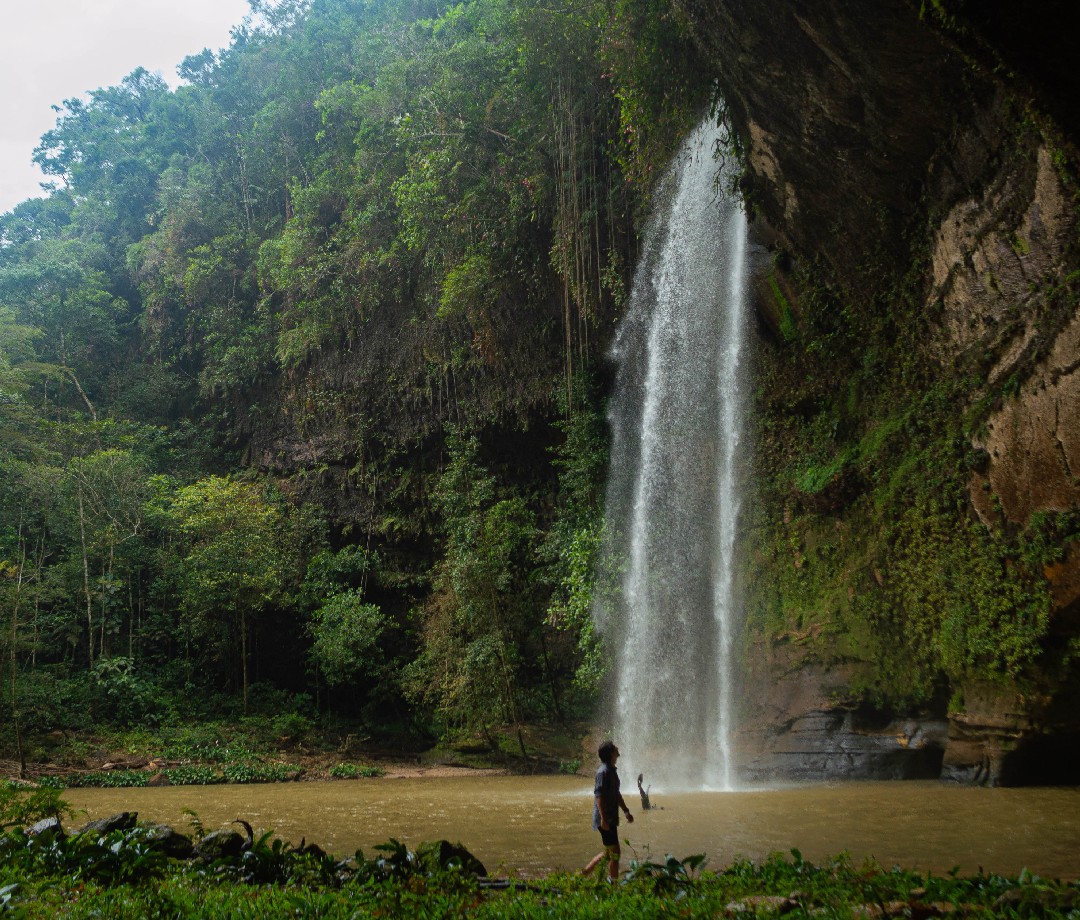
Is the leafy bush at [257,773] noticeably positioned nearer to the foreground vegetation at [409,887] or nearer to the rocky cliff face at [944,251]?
the rocky cliff face at [944,251]

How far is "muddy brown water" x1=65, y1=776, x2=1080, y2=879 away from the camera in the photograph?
5277mm

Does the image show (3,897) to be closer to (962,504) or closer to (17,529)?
(962,504)

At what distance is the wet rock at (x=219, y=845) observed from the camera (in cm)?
498

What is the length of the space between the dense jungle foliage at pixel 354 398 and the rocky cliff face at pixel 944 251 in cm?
274

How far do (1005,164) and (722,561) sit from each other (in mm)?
7021

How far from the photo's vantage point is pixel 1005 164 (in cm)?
822

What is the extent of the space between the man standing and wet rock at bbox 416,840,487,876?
672 millimetres

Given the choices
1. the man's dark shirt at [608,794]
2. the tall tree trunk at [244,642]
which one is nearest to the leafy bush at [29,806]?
the man's dark shirt at [608,794]

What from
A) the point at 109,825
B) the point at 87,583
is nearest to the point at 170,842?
the point at 109,825

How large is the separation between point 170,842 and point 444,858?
2040 millimetres

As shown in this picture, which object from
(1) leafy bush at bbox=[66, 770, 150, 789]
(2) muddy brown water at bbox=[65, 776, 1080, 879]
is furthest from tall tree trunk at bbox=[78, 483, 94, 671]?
(2) muddy brown water at bbox=[65, 776, 1080, 879]

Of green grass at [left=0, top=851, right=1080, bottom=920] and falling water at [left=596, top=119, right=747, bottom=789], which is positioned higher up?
falling water at [left=596, top=119, right=747, bottom=789]

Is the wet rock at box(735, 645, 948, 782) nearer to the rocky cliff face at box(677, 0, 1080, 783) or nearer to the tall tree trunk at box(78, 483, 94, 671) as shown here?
the rocky cliff face at box(677, 0, 1080, 783)

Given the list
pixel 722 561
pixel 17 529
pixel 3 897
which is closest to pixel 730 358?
pixel 722 561
